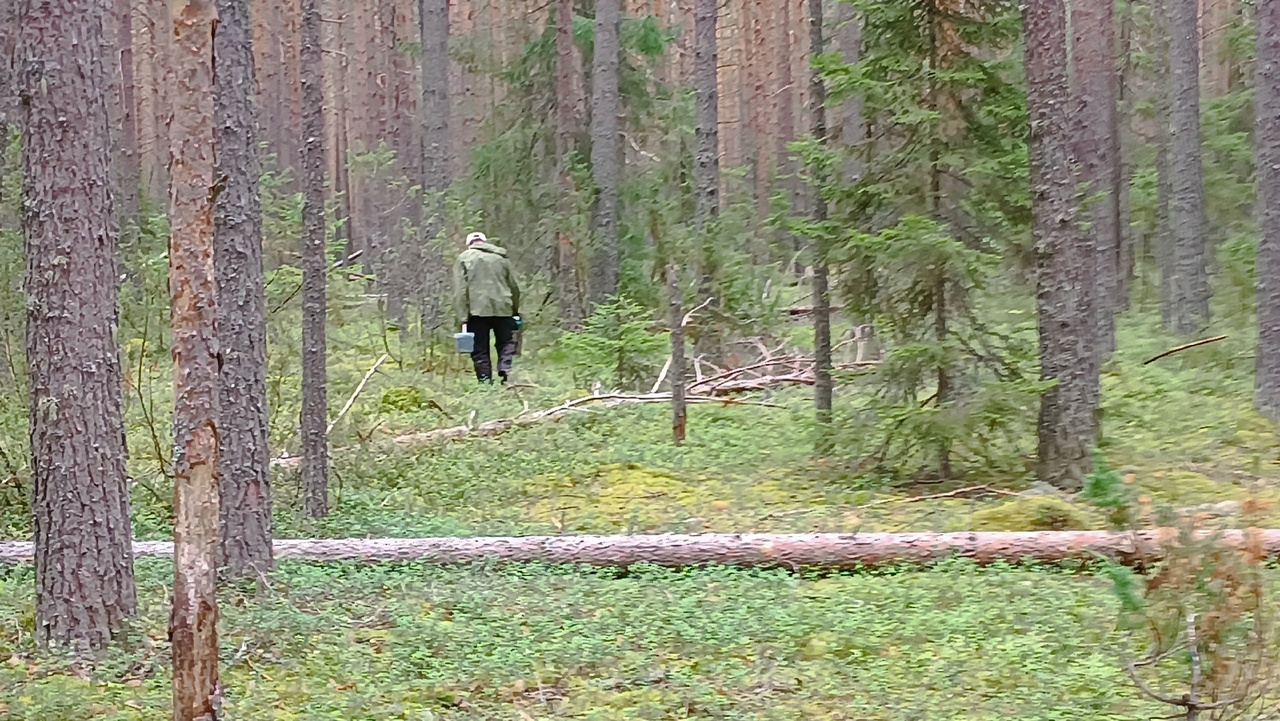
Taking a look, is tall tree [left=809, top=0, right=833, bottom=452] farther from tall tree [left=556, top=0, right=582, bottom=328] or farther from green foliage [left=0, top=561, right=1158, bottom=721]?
tall tree [left=556, top=0, right=582, bottom=328]

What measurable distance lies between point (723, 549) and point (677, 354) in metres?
4.61

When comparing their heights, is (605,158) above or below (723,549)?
above

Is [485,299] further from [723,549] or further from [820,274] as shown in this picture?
[723,549]

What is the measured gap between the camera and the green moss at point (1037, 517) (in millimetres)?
8391

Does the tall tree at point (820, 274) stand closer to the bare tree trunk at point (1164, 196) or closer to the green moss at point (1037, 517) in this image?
the green moss at point (1037, 517)

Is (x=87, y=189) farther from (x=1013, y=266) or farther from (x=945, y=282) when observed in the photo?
(x=1013, y=266)

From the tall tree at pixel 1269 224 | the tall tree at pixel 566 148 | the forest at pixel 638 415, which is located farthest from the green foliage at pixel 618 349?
the tall tree at pixel 1269 224

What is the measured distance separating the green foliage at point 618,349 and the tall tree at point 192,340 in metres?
10.4

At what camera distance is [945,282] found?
10.2m

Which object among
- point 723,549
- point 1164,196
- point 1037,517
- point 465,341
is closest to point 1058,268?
point 1037,517

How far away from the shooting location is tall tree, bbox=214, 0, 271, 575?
283 inches

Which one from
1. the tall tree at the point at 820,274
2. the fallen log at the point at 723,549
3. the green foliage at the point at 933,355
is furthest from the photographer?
the tall tree at the point at 820,274

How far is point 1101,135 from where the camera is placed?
1972cm

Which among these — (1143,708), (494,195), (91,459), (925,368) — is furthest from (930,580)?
(494,195)
